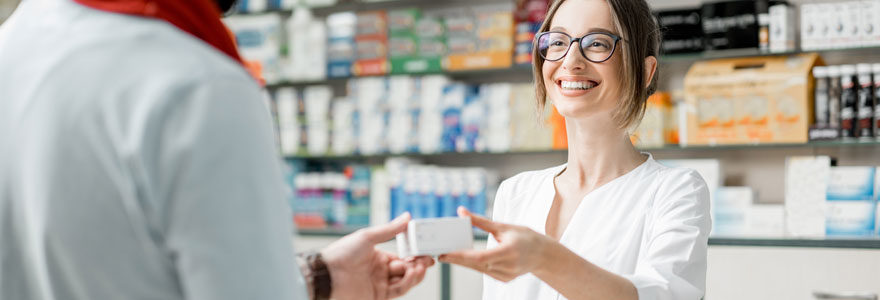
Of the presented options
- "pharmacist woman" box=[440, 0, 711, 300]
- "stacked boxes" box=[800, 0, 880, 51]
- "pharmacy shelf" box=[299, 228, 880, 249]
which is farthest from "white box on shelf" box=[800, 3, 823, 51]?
"pharmacist woman" box=[440, 0, 711, 300]

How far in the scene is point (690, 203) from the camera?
1.53 metres

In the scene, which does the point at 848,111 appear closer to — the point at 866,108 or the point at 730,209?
the point at 866,108

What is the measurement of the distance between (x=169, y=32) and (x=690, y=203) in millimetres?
1090

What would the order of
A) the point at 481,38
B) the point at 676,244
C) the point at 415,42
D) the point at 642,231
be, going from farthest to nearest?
the point at 415,42
the point at 481,38
the point at 642,231
the point at 676,244

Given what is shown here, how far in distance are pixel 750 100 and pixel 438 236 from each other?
2.39 meters

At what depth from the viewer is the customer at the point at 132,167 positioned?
0.71 meters

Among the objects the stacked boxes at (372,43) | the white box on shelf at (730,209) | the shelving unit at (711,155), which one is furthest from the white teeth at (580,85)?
the stacked boxes at (372,43)

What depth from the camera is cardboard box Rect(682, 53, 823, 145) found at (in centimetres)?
322

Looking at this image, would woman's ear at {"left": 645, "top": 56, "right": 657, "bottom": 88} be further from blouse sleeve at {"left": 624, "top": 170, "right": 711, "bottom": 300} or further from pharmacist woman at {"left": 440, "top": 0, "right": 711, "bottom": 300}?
blouse sleeve at {"left": 624, "top": 170, "right": 711, "bottom": 300}

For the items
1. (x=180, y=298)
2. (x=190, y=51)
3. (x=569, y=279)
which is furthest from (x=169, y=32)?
(x=569, y=279)

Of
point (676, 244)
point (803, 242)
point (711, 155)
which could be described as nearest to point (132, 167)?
point (676, 244)

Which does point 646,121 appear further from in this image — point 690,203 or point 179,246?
point 179,246

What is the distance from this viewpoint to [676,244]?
1470 millimetres

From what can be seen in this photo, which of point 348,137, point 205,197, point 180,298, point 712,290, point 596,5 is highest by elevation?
point 596,5
